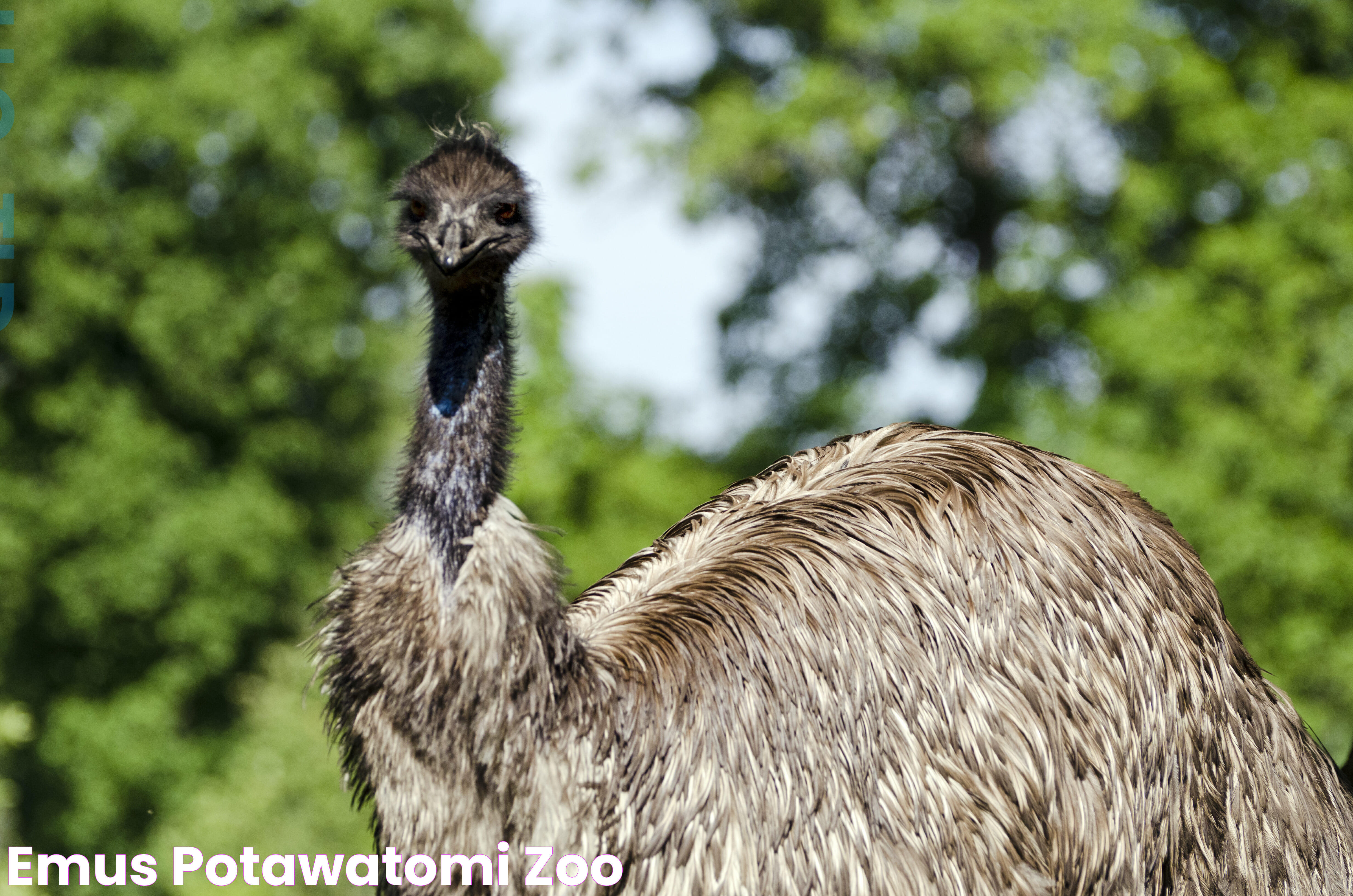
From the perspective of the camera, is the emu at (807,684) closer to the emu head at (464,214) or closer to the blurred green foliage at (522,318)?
the emu head at (464,214)

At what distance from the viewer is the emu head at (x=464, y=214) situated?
3572 mm

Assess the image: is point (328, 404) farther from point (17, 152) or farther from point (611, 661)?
point (611, 661)

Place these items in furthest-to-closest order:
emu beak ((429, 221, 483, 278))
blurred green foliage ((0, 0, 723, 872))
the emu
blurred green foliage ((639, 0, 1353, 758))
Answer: blurred green foliage ((0, 0, 723, 872)) < blurred green foliage ((639, 0, 1353, 758)) < emu beak ((429, 221, 483, 278)) < the emu

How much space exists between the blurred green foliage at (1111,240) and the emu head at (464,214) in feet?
32.4

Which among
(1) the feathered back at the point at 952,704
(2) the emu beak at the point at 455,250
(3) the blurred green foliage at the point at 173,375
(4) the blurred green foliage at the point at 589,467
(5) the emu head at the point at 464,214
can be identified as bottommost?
(1) the feathered back at the point at 952,704

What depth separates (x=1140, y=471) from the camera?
511 inches

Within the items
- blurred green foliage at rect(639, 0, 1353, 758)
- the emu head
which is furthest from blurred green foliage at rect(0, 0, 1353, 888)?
the emu head

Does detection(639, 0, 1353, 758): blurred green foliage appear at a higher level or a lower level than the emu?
higher

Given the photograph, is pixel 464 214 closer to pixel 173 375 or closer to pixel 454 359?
pixel 454 359

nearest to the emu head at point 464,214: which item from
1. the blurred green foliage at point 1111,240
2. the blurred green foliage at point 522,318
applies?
the blurred green foliage at point 522,318

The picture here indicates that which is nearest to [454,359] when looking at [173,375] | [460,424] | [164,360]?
[460,424]

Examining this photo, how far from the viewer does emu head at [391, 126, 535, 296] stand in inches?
141

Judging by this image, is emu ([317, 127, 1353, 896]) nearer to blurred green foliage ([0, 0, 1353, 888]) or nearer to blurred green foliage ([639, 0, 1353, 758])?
blurred green foliage ([0, 0, 1353, 888])

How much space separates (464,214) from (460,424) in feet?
1.71
